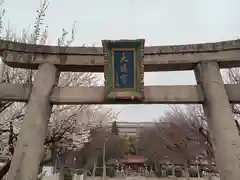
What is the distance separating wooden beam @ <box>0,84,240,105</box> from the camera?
5.16 m

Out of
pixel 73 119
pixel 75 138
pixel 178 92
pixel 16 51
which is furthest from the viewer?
pixel 75 138

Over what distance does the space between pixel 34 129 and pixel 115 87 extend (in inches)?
79.4

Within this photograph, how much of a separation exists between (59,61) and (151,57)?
7.54ft

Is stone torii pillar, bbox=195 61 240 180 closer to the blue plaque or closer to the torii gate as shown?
the torii gate

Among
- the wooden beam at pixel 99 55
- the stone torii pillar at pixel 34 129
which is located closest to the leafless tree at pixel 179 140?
the wooden beam at pixel 99 55

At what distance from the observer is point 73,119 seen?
7992mm

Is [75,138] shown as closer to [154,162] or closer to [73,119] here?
[73,119]

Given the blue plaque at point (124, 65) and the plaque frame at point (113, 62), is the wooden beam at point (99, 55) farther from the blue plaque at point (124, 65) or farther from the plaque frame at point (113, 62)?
the blue plaque at point (124, 65)

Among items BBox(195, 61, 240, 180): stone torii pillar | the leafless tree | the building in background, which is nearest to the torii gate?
BBox(195, 61, 240, 180): stone torii pillar

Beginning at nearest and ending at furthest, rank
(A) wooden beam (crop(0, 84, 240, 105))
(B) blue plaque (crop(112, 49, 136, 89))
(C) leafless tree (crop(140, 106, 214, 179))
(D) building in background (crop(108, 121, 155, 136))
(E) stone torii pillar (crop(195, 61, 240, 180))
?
(E) stone torii pillar (crop(195, 61, 240, 180)) → (A) wooden beam (crop(0, 84, 240, 105)) → (B) blue plaque (crop(112, 49, 136, 89)) → (C) leafless tree (crop(140, 106, 214, 179)) → (D) building in background (crop(108, 121, 155, 136))

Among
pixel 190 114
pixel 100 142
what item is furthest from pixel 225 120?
pixel 100 142

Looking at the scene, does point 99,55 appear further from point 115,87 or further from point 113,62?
point 115,87

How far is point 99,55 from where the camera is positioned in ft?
18.6

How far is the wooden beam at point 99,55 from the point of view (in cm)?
545
